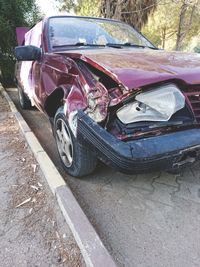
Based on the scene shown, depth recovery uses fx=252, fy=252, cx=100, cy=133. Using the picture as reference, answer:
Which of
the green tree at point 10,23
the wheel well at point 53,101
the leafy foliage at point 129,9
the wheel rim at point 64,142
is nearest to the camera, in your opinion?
the wheel rim at point 64,142

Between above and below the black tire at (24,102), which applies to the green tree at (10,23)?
above

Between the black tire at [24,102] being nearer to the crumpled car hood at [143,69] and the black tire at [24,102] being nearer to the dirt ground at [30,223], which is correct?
the dirt ground at [30,223]

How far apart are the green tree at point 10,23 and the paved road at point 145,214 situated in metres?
5.91

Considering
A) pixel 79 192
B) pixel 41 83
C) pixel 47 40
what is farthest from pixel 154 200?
pixel 47 40

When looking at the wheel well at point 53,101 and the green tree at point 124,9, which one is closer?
the wheel well at point 53,101

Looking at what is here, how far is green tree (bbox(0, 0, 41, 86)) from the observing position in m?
7.20

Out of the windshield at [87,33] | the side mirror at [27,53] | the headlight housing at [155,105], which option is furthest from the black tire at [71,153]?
the windshield at [87,33]

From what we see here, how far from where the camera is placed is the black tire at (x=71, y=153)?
2191mm

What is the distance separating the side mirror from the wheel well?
0.54 m

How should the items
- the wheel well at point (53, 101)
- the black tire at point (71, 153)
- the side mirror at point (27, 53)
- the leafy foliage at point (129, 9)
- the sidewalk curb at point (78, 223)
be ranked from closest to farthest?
the sidewalk curb at point (78, 223), the black tire at point (71, 153), the wheel well at point (53, 101), the side mirror at point (27, 53), the leafy foliage at point (129, 9)

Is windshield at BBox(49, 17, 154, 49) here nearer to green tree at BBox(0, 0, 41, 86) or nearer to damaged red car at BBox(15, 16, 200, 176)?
damaged red car at BBox(15, 16, 200, 176)

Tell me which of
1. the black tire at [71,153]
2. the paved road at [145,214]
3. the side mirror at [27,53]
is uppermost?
the side mirror at [27,53]

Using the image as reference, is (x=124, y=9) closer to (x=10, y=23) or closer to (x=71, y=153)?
(x=10, y=23)

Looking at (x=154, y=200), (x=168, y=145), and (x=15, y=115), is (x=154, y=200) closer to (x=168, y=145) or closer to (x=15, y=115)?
(x=168, y=145)
